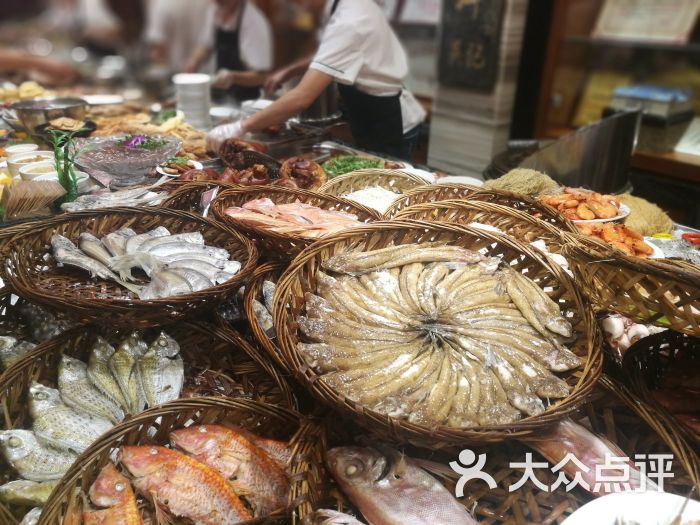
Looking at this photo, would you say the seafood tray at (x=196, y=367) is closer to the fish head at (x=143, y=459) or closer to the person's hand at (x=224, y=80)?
the fish head at (x=143, y=459)

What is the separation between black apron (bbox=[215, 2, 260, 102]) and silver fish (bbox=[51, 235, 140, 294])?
10.7ft

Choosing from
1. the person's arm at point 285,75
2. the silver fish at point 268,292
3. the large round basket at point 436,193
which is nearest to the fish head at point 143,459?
the silver fish at point 268,292

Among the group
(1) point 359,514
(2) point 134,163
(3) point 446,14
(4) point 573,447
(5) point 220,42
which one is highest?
(3) point 446,14

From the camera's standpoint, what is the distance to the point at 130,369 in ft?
5.88

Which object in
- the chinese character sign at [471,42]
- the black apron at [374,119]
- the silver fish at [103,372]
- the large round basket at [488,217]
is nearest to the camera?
the silver fish at [103,372]

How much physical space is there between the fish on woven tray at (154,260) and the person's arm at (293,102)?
169cm

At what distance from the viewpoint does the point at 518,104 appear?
5715 mm

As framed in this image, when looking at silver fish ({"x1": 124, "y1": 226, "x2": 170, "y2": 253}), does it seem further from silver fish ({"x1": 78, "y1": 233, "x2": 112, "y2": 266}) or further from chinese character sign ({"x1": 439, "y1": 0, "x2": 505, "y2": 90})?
chinese character sign ({"x1": 439, "y1": 0, "x2": 505, "y2": 90})

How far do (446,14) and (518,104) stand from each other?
120 cm

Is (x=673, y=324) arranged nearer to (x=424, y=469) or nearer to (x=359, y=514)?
(x=424, y=469)

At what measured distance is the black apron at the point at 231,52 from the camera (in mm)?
4910

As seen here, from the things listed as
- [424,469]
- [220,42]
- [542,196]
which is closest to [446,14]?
[220,42]

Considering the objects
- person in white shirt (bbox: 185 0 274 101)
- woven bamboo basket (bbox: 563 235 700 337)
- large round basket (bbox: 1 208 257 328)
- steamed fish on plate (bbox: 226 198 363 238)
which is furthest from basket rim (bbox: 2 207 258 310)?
person in white shirt (bbox: 185 0 274 101)

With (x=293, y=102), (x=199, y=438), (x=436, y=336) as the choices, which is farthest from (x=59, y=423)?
(x=293, y=102)
